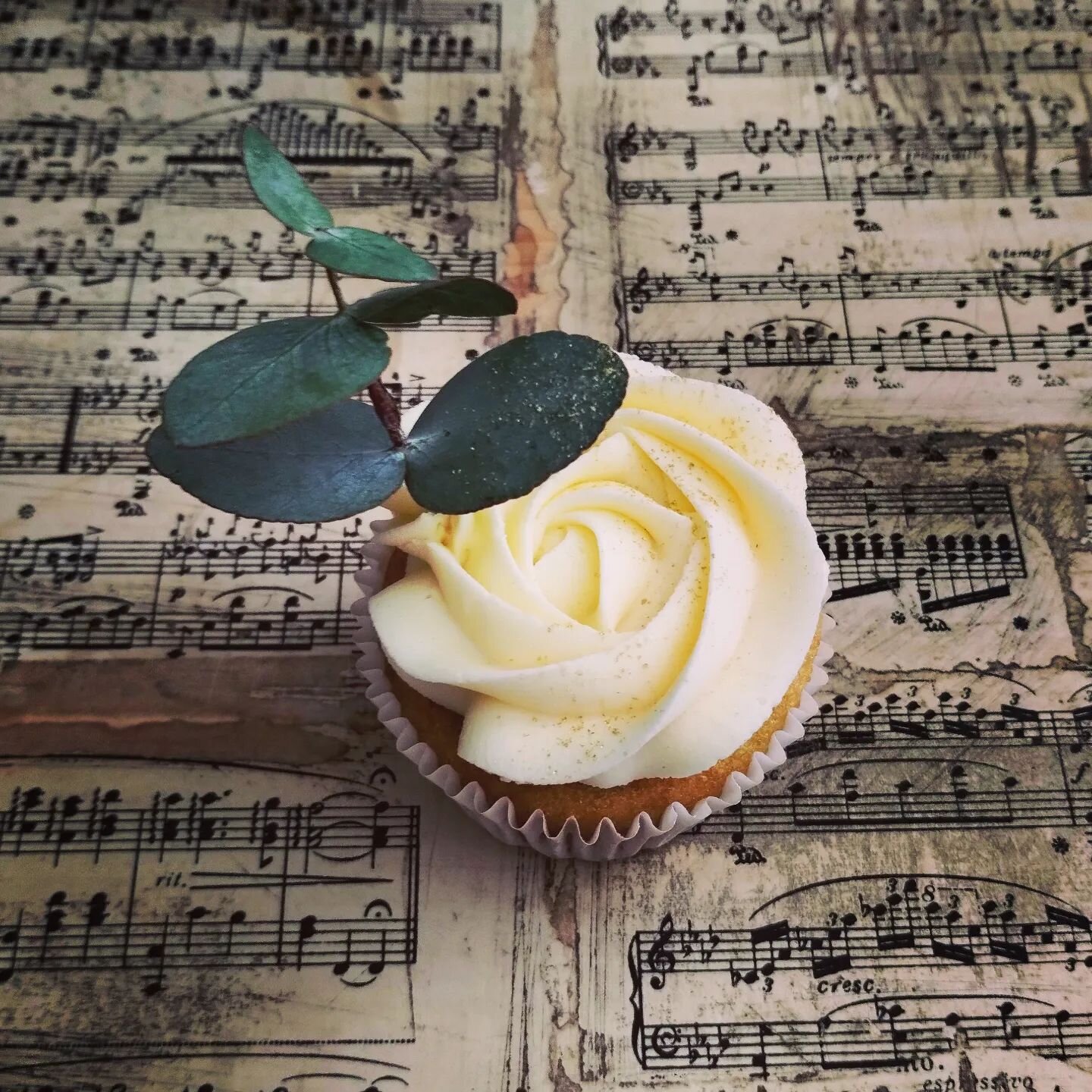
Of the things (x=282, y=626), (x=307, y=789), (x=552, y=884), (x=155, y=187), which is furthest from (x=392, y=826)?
(x=155, y=187)

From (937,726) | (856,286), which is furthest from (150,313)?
(937,726)

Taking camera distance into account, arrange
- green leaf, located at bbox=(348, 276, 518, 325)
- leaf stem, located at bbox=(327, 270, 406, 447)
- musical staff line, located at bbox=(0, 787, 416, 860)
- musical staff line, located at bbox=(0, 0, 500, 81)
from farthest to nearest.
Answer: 1. musical staff line, located at bbox=(0, 0, 500, 81)
2. musical staff line, located at bbox=(0, 787, 416, 860)
3. leaf stem, located at bbox=(327, 270, 406, 447)
4. green leaf, located at bbox=(348, 276, 518, 325)

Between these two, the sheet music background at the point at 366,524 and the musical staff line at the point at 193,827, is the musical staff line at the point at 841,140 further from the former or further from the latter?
the musical staff line at the point at 193,827

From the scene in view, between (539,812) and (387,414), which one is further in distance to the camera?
(539,812)

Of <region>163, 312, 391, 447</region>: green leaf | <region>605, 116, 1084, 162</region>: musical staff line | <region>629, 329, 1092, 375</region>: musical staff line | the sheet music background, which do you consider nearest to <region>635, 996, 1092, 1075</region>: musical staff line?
the sheet music background

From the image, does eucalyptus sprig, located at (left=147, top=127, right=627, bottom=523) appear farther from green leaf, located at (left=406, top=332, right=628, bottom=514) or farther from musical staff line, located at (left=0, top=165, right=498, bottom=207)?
musical staff line, located at (left=0, top=165, right=498, bottom=207)

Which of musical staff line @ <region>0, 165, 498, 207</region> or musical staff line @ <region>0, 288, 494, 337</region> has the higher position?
musical staff line @ <region>0, 165, 498, 207</region>

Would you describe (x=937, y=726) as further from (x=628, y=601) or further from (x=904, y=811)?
(x=628, y=601)
